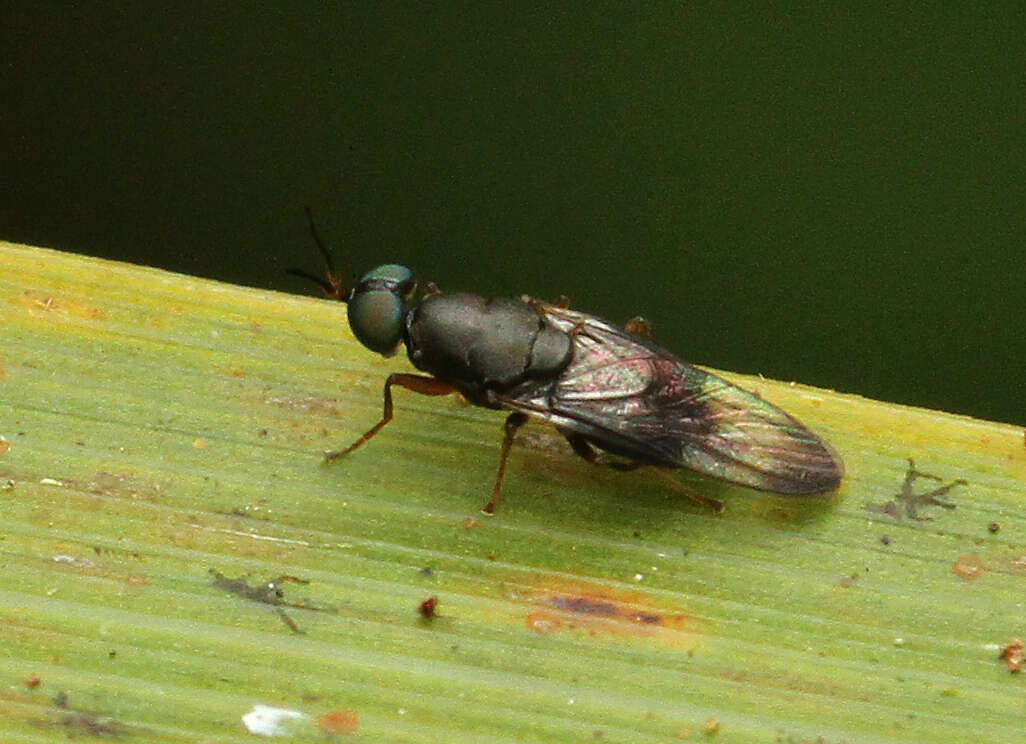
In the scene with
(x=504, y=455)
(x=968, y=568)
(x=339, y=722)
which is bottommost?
(x=339, y=722)

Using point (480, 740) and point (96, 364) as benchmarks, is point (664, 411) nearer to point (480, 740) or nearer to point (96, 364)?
point (480, 740)

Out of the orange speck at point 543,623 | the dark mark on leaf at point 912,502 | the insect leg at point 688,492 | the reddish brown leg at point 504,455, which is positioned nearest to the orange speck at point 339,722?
the orange speck at point 543,623

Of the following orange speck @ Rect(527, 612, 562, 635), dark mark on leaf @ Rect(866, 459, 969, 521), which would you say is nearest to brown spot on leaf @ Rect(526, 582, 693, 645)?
orange speck @ Rect(527, 612, 562, 635)

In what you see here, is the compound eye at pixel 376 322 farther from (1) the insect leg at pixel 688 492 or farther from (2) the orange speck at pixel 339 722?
(2) the orange speck at pixel 339 722

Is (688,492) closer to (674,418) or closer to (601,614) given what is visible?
(674,418)

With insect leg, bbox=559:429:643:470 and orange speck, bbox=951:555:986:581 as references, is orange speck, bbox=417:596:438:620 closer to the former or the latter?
insect leg, bbox=559:429:643:470

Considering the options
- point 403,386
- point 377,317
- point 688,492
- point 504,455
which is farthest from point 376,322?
point 688,492
